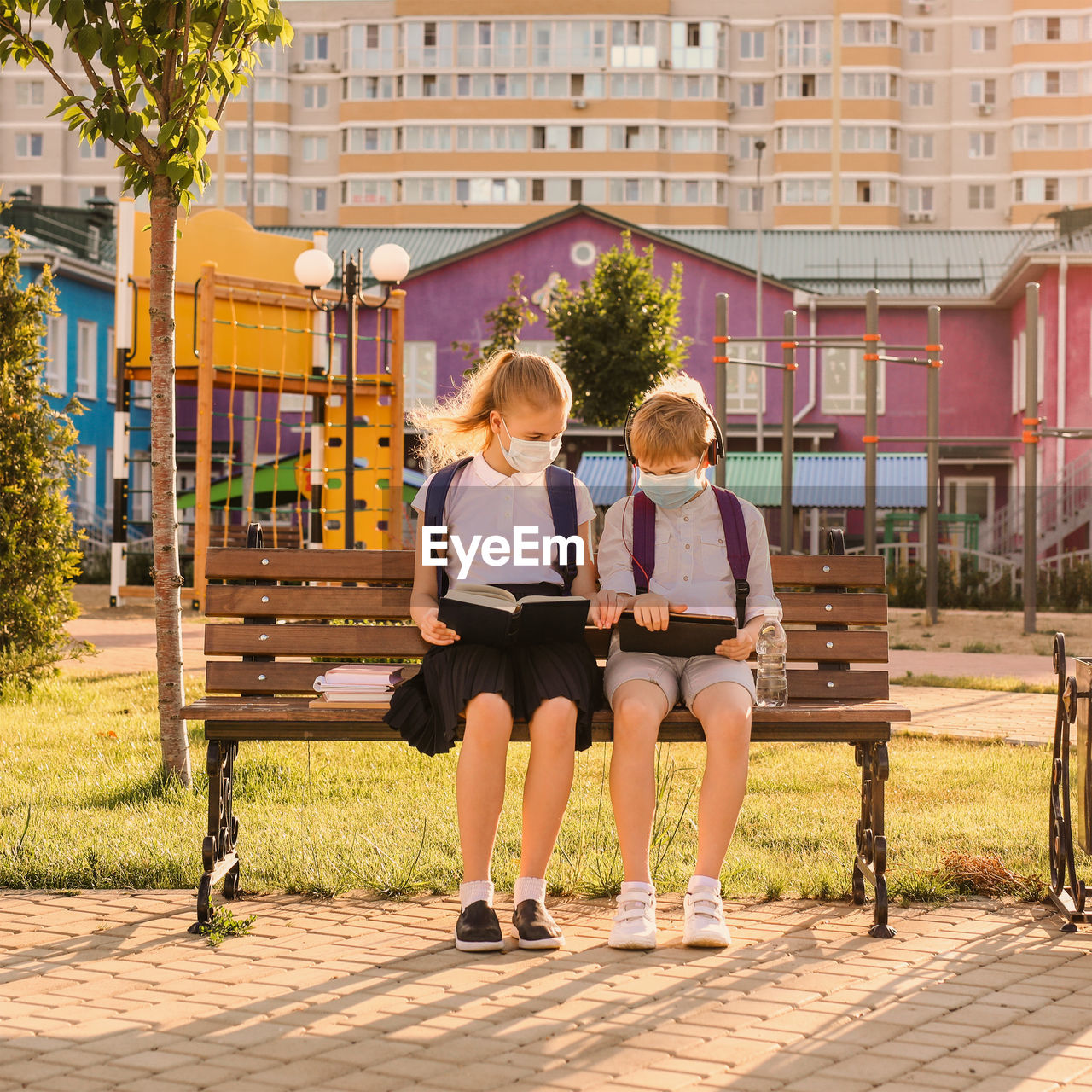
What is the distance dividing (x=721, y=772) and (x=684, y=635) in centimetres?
47

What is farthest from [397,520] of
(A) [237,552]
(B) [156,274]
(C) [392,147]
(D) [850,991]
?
(C) [392,147]

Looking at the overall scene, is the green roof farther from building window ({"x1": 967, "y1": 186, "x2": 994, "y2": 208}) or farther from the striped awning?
building window ({"x1": 967, "y1": 186, "x2": 994, "y2": 208})

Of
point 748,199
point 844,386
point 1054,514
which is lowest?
point 1054,514

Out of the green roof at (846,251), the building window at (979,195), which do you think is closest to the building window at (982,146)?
the building window at (979,195)

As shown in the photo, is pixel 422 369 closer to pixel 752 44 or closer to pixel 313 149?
pixel 313 149

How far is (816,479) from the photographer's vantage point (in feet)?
115

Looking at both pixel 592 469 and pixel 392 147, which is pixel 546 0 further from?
pixel 592 469

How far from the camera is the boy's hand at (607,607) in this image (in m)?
4.75

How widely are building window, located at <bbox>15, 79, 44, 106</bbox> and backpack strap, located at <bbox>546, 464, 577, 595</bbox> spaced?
78.0m

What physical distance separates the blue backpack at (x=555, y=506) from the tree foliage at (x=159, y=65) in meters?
2.27

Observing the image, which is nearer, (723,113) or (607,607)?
(607,607)

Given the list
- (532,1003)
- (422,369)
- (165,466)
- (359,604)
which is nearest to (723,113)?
(422,369)

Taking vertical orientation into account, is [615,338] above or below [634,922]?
above

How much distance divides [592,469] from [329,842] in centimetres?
3052
